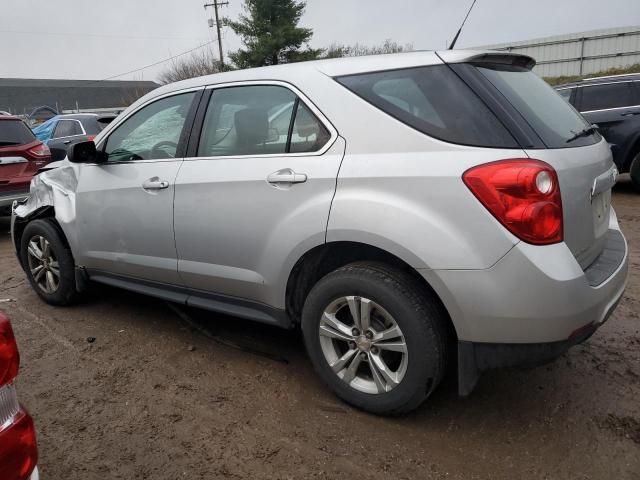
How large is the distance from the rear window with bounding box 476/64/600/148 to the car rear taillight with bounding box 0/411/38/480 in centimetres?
223

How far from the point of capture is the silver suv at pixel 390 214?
6.88ft

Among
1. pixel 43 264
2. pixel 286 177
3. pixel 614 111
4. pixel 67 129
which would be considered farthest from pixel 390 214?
pixel 67 129

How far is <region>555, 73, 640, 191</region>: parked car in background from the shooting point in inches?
297

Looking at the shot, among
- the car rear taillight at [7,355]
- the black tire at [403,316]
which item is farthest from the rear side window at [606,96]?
the car rear taillight at [7,355]

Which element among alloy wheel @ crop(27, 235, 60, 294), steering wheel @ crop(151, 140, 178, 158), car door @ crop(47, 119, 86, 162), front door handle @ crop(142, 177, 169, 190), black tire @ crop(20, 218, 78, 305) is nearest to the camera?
front door handle @ crop(142, 177, 169, 190)

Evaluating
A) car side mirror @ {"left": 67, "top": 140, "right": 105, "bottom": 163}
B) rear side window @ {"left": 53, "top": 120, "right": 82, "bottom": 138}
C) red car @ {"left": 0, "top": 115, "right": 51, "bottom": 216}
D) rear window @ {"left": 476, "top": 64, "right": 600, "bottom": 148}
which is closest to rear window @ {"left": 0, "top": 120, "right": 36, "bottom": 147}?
red car @ {"left": 0, "top": 115, "right": 51, "bottom": 216}

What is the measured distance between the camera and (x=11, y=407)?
1.59 metres

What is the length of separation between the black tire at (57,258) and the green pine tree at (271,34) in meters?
28.1

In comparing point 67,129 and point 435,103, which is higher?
point 435,103

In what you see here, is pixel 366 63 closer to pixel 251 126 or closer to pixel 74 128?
pixel 251 126

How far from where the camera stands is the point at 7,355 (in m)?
1.56

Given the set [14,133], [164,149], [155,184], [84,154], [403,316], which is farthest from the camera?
[14,133]

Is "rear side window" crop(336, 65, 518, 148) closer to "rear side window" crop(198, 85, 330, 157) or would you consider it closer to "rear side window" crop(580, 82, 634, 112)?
"rear side window" crop(198, 85, 330, 157)

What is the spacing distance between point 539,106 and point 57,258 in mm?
3560
